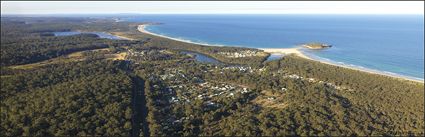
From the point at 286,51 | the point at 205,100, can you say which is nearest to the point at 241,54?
the point at 286,51

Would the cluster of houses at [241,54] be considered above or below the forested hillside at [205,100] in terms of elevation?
above

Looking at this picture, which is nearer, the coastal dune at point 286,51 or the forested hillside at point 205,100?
the forested hillside at point 205,100

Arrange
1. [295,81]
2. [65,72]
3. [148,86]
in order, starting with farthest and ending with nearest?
[65,72], [295,81], [148,86]

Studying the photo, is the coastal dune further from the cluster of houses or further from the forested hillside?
the forested hillside

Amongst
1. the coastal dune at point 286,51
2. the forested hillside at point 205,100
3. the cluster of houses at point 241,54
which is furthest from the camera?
the coastal dune at point 286,51

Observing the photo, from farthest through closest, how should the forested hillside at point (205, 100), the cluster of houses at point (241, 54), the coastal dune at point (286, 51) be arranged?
the coastal dune at point (286, 51), the cluster of houses at point (241, 54), the forested hillside at point (205, 100)

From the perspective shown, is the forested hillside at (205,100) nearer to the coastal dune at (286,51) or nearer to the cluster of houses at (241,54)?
the cluster of houses at (241,54)

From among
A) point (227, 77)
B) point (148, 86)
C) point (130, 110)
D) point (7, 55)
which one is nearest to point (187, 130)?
point (130, 110)

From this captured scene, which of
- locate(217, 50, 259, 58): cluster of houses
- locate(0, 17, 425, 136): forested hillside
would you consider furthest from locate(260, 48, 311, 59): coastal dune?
locate(0, 17, 425, 136): forested hillside

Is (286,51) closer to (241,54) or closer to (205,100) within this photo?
(241,54)

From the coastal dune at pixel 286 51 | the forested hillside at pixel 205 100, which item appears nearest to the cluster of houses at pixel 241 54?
the coastal dune at pixel 286 51

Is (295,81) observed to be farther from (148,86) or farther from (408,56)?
(408,56)
